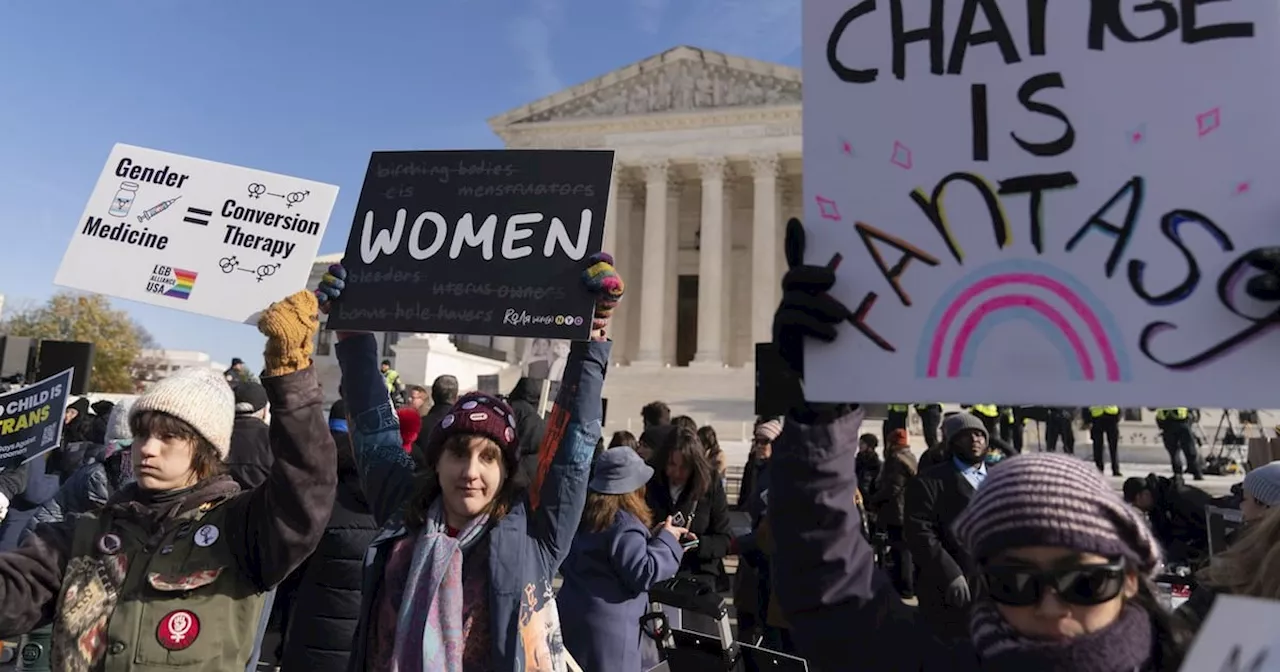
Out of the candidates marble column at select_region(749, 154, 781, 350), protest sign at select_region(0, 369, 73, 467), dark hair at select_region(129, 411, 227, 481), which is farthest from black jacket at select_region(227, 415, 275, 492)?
marble column at select_region(749, 154, 781, 350)

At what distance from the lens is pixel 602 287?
286 cm

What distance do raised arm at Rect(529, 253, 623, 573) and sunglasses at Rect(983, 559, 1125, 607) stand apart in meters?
1.42

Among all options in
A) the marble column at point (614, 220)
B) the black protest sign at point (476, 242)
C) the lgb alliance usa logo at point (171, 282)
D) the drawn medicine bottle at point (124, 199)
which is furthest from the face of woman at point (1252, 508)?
the marble column at point (614, 220)

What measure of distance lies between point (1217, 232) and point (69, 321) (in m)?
61.5

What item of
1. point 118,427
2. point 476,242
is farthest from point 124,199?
point 476,242

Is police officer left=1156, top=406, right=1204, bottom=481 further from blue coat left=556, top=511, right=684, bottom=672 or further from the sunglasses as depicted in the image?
the sunglasses

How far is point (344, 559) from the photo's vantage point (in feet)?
13.5

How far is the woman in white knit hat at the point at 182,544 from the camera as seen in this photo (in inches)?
85.5

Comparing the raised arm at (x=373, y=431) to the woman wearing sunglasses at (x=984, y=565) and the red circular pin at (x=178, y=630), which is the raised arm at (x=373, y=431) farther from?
the woman wearing sunglasses at (x=984, y=565)

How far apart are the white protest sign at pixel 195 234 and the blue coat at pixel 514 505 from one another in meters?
1.52

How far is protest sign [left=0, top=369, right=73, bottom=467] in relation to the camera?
527 centimetres

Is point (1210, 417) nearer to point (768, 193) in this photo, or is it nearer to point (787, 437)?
point (768, 193)

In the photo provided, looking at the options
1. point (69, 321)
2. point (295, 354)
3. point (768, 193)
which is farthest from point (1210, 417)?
point (69, 321)

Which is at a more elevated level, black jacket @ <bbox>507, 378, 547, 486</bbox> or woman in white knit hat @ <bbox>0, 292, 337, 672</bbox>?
black jacket @ <bbox>507, 378, 547, 486</bbox>
